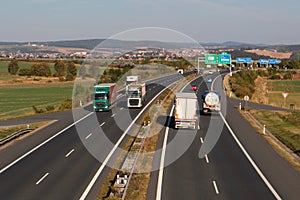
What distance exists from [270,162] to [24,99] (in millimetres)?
62931

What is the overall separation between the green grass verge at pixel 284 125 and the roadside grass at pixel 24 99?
1235 inches

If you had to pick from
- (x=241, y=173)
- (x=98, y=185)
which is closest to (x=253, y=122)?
(x=241, y=173)

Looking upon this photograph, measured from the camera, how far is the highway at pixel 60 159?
2206 centimetres

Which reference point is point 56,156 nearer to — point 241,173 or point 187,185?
point 187,185

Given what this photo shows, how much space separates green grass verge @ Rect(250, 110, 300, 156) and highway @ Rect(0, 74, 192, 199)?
14.4 meters

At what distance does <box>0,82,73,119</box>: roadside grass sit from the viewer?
64250mm

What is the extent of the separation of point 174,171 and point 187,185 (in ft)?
9.88

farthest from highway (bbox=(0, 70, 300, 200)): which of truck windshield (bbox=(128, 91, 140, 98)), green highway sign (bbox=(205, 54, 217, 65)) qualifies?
green highway sign (bbox=(205, 54, 217, 65))

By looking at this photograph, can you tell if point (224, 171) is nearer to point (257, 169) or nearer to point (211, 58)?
point (257, 169)

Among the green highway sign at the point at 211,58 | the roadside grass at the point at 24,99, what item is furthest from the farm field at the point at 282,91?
the roadside grass at the point at 24,99

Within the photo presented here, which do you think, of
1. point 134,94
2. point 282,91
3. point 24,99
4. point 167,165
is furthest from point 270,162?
point 282,91

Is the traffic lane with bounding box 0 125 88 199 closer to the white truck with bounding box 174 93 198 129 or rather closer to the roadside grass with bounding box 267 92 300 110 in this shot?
the white truck with bounding box 174 93 198 129

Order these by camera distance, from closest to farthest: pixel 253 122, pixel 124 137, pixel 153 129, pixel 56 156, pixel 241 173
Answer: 1. pixel 241 173
2. pixel 56 156
3. pixel 124 137
4. pixel 153 129
5. pixel 253 122

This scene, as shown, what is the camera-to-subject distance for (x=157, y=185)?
22.9 meters
